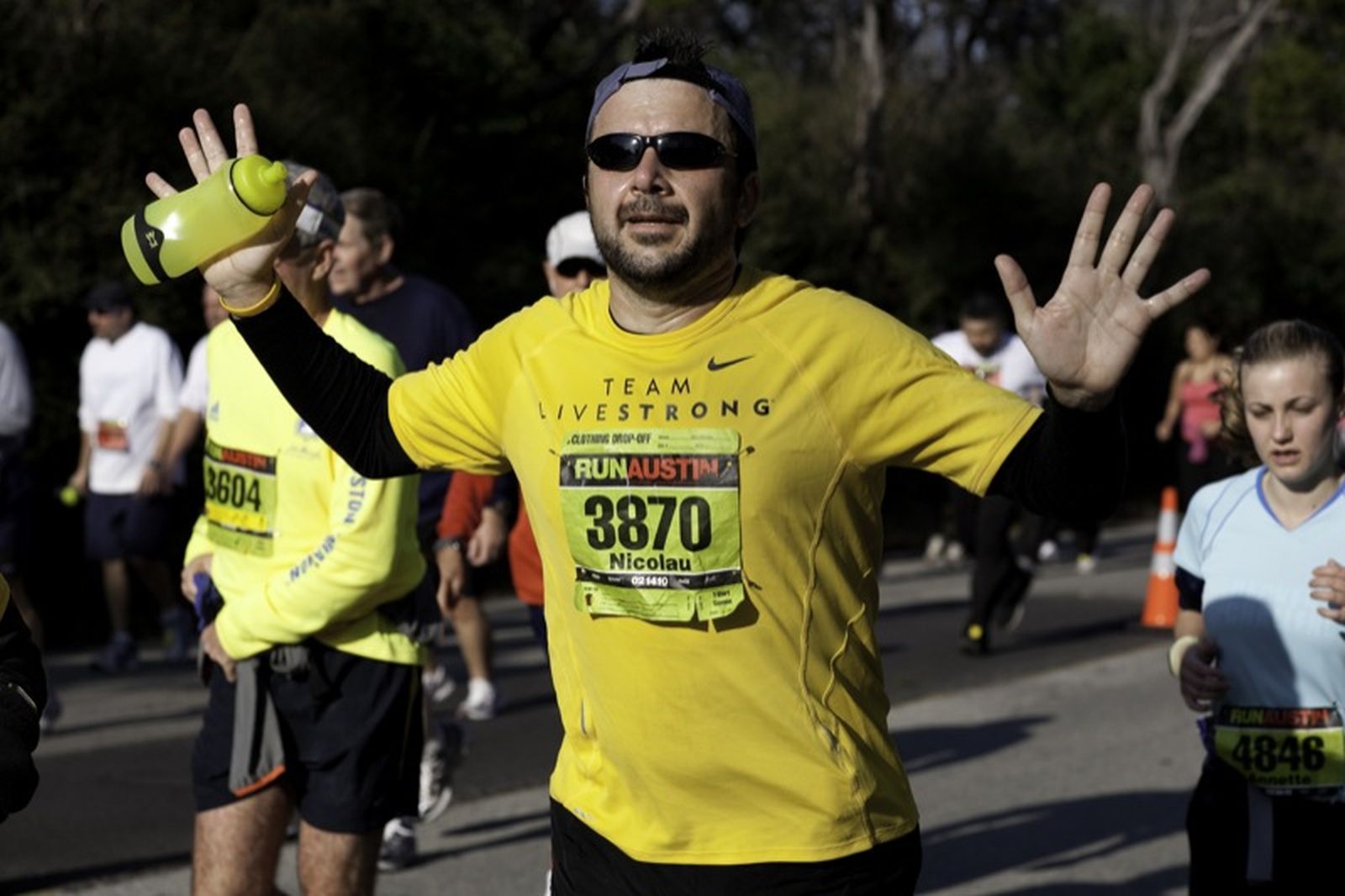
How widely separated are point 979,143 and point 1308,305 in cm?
884

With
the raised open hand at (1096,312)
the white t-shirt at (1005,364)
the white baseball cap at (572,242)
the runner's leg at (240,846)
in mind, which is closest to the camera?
the raised open hand at (1096,312)

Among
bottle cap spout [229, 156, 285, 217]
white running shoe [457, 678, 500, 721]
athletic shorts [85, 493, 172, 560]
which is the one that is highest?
bottle cap spout [229, 156, 285, 217]

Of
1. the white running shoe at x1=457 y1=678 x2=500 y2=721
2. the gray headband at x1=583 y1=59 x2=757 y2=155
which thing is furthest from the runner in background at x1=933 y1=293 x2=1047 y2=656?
the gray headband at x1=583 y1=59 x2=757 y2=155

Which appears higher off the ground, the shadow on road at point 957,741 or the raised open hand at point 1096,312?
the raised open hand at point 1096,312

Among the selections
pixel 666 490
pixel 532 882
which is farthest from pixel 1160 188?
pixel 666 490

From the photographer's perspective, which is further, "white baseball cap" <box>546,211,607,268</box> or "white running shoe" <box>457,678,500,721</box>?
"white running shoe" <box>457,678,500,721</box>

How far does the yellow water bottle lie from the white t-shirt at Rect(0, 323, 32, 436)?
5.81 metres

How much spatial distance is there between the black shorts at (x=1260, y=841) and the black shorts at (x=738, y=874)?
1.33m

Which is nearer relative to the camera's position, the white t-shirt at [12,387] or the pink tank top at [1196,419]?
the white t-shirt at [12,387]

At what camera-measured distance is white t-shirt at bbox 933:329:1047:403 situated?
12.0 m

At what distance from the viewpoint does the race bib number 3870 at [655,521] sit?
130 inches

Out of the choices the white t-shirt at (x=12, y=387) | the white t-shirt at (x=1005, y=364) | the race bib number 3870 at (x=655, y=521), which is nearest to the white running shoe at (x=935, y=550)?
the white t-shirt at (x=1005, y=364)

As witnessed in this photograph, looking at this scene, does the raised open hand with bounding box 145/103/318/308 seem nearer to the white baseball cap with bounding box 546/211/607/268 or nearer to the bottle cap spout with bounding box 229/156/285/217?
the bottle cap spout with bounding box 229/156/285/217

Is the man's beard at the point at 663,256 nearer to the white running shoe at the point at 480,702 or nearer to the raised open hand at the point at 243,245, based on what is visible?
the raised open hand at the point at 243,245
